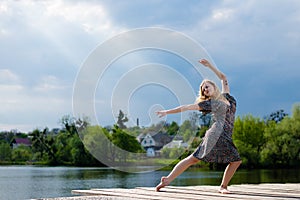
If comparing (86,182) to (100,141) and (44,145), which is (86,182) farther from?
(44,145)

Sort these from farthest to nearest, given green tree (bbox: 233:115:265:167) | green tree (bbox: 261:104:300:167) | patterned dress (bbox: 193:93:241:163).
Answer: green tree (bbox: 233:115:265:167), green tree (bbox: 261:104:300:167), patterned dress (bbox: 193:93:241:163)

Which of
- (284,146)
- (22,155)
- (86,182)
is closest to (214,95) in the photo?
(86,182)

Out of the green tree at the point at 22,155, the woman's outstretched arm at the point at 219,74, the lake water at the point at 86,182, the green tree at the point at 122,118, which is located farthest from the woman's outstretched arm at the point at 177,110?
the green tree at the point at 22,155

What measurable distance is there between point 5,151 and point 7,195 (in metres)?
48.4

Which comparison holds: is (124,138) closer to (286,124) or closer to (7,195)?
(7,195)

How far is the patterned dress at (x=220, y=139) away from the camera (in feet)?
→ 21.0

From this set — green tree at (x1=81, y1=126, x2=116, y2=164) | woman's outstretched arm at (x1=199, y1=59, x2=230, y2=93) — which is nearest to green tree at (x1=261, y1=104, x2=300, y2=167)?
green tree at (x1=81, y1=126, x2=116, y2=164)

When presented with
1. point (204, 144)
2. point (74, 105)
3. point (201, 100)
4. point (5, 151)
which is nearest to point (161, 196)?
point (204, 144)

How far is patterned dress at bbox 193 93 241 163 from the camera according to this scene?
639 centimetres

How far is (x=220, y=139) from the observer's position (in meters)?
6.44

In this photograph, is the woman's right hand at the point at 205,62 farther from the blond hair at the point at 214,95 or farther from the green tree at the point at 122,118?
the green tree at the point at 122,118

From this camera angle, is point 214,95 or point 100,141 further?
point 100,141

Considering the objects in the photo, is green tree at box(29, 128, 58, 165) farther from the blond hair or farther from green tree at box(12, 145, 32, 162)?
the blond hair

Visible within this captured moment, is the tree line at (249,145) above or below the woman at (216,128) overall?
above
